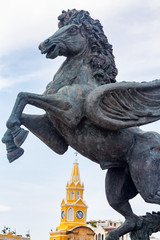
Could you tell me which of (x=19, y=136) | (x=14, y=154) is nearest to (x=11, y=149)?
(x=14, y=154)

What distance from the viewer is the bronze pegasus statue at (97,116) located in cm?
564

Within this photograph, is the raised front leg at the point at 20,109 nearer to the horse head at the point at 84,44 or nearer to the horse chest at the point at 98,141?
the horse chest at the point at 98,141

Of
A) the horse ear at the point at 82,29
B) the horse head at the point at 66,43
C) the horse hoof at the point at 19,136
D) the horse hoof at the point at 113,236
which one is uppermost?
the horse ear at the point at 82,29

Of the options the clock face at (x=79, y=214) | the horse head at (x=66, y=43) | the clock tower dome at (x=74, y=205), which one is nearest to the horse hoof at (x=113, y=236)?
the horse head at (x=66, y=43)

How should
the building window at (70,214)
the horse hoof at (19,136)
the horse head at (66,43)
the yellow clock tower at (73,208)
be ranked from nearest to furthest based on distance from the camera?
the horse hoof at (19,136), the horse head at (66,43), the yellow clock tower at (73,208), the building window at (70,214)

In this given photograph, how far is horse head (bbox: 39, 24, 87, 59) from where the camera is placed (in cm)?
596

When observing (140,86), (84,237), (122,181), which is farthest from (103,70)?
(84,237)

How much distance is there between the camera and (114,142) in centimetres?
586

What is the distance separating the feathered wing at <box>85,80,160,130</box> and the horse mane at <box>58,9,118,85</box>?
0.47 metres

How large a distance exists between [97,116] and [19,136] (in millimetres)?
974

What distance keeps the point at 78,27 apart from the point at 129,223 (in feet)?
8.97

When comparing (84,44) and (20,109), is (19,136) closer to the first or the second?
(20,109)

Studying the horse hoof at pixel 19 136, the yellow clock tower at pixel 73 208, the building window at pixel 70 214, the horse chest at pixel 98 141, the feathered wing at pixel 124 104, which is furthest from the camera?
the building window at pixel 70 214

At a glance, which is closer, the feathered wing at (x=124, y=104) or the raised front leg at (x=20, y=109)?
the raised front leg at (x=20, y=109)
